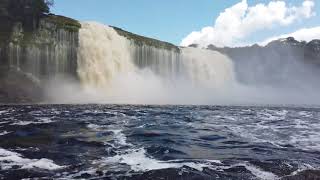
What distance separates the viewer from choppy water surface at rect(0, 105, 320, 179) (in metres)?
11.6

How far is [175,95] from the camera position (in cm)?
6012

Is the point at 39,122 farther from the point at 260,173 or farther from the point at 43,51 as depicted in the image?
the point at 43,51

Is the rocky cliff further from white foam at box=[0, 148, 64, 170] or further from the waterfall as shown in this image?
white foam at box=[0, 148, 64, 170]

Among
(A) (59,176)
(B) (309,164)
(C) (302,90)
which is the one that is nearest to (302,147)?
(B) (309,164)

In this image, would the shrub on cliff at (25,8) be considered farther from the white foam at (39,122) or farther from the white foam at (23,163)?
the white foam at (23,163)

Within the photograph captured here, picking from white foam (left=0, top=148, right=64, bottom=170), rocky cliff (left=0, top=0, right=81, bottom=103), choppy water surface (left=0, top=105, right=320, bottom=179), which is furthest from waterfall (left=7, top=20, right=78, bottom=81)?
white foam (left=0, top=148, right=64, bottom=170)

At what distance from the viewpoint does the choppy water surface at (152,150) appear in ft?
37.9

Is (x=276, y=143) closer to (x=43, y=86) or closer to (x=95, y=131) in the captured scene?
(x=95, y=131)

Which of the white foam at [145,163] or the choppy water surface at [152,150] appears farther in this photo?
the white foam at [145,163]

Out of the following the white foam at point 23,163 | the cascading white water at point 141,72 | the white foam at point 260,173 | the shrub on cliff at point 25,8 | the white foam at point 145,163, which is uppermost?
the shrub on cliff at point 25,8

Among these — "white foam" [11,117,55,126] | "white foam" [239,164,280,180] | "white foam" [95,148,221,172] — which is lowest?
"white foam" [239,164,280,180]

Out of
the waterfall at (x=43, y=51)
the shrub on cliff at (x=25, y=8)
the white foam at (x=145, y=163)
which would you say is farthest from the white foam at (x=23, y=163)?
the shrub on cliff at (x=25, y=8)

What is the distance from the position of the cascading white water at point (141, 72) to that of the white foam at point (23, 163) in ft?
103

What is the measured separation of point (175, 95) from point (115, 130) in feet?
130
